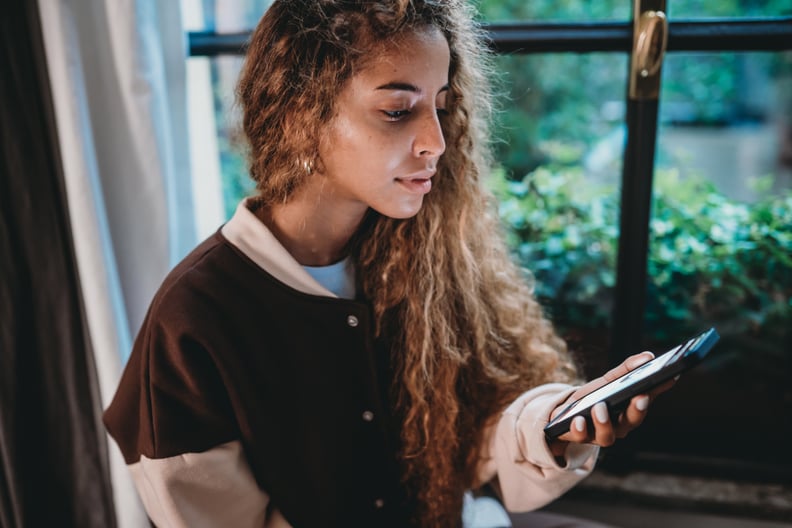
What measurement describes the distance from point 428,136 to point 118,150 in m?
0.76

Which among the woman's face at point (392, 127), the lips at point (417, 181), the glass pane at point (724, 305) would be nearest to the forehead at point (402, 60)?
the woman's face at point (392, 127)

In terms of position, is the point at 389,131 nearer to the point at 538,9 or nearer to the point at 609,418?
the point at 609,418

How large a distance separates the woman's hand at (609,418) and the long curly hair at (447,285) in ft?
0.85

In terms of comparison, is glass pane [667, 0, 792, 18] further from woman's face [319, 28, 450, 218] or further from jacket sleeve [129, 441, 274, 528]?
jacket sleeve [129, 441, 274, 528]

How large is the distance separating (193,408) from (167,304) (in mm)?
159

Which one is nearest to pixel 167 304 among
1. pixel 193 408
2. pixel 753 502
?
pixel 193 408

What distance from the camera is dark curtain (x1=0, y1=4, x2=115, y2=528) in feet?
3.93

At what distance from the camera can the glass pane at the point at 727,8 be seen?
141cm

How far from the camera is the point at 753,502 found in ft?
4.94

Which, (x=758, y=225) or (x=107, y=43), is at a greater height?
(x=107, y=43)

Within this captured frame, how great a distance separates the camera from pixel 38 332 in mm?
1269

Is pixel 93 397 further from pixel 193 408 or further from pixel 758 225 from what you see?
pixel 758 225

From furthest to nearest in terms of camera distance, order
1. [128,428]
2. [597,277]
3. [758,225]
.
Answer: [597,277], [758,225], [128,428]

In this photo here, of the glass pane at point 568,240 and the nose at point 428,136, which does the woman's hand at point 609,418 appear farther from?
the glass pane at point 568,240
